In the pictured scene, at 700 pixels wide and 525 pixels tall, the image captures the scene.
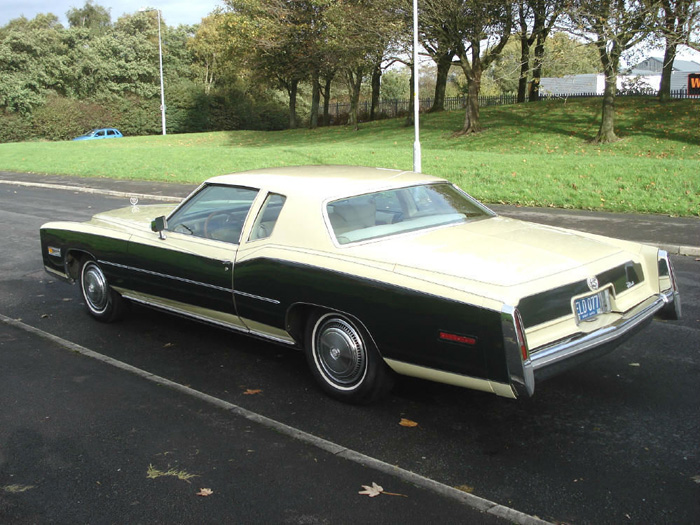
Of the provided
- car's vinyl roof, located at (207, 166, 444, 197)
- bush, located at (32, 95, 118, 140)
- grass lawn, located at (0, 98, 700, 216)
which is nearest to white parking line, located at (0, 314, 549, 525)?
car's vinyl roof, located at (207, 166, 444, 197)

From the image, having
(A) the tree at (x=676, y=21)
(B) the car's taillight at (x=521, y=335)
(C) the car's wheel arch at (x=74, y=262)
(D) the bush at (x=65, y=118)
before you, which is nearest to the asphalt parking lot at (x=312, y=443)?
(B) the car's taillight at (x=521, y=335)

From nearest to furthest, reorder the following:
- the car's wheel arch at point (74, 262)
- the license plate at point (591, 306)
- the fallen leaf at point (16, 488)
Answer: the fallen leaf at point (16, 488) → the license plate at point (591, 306) → the car's wheel arch at point (74, 262)

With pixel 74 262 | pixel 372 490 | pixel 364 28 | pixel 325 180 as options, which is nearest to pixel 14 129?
pixel 364 28

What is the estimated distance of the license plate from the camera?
4016 mm

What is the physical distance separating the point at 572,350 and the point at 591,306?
388mm

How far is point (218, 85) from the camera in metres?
69.0

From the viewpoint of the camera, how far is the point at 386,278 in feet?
13.3

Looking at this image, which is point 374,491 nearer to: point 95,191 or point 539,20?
Result: point 95,191

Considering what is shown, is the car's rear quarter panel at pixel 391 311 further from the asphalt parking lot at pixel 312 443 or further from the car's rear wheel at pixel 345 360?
the asphalt parking lot at pixel 312 443

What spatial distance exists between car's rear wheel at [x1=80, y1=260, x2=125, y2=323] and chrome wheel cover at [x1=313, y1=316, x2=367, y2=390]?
257cm

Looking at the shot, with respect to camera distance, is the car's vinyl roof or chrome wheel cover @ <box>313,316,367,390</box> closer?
chrome wheel cover @ <box>313,316,367,390</box>

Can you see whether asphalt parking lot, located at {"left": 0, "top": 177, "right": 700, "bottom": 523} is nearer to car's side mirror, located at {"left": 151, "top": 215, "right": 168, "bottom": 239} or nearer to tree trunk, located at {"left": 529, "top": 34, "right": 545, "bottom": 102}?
car's side mirror, located at {"left": 151, "top": 215, "right": 168, "bottom": 239}

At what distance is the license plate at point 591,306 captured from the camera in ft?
13.2

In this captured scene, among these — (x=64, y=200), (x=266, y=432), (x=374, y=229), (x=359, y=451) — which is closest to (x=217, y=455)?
(x=266, y=432)
